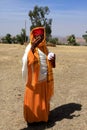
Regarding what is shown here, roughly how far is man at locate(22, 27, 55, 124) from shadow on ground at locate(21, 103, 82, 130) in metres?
0.15

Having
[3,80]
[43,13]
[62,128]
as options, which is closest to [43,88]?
[62,128]

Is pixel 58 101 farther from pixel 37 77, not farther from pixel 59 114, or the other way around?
pixel 37 77

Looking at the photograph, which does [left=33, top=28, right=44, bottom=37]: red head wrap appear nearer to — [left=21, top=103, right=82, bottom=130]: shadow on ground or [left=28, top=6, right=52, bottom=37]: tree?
[left=21, top=103, right=82, bottom=130]: shadow on ground

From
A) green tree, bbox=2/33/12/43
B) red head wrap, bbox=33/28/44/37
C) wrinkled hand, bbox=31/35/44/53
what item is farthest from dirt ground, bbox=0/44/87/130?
green tree, bbox=2/33/12/43

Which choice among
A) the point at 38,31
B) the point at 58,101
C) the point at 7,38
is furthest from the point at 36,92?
the point at 7,38

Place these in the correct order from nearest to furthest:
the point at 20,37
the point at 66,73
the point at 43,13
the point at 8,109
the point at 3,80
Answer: the point at 8,109
the point at 3,80
the point at 66,73
the point at 20,37
the point at 43,13

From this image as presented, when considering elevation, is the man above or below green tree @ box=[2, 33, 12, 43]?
above

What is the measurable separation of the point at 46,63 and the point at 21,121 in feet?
4.43

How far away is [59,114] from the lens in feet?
26.6

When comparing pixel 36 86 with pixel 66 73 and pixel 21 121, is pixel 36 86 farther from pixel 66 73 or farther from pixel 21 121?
pixel 66 73

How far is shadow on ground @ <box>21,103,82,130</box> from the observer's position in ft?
24.0

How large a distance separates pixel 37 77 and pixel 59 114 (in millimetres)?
1318

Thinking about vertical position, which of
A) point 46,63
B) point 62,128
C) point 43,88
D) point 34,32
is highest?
point 34,32

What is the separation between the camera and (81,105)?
8.88 meters
